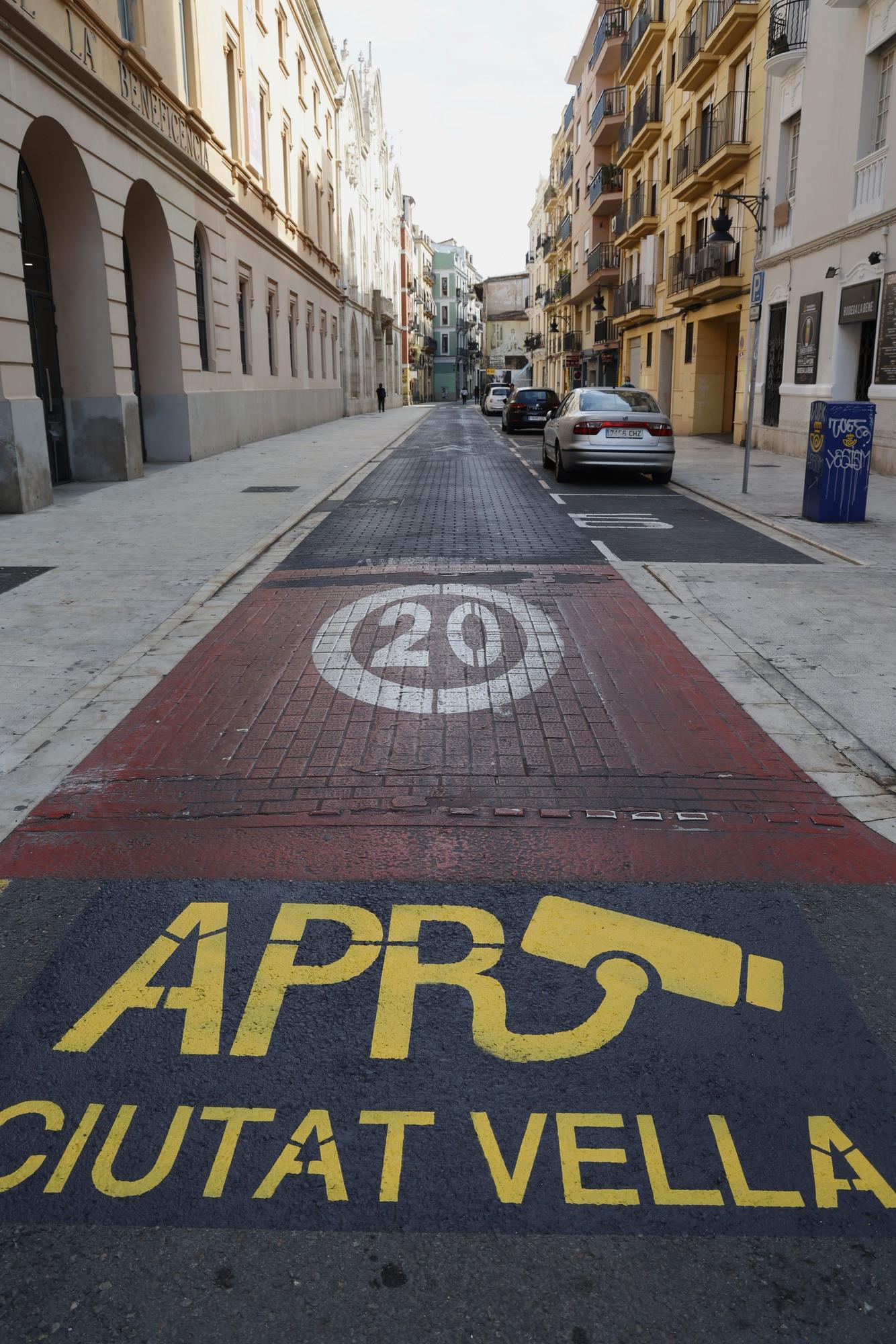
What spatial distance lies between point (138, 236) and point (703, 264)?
15.4 m

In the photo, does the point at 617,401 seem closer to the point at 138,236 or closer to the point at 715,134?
the point at 138,236

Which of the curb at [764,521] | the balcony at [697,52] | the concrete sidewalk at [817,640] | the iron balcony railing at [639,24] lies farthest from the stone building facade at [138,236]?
the iron balcony railing at [639,24]

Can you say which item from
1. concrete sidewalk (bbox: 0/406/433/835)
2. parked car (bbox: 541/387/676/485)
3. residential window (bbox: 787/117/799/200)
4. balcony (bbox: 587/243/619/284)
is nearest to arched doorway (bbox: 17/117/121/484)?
concrete sidewalk (bbox: 0/406/433/835)

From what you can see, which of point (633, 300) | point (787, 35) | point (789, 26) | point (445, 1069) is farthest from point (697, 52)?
point (445, 1069)

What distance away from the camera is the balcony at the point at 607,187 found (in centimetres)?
4372

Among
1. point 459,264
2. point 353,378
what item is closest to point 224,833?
point 353,378

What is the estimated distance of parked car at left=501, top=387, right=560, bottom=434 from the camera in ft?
112

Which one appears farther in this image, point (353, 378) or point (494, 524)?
point (353, 378)

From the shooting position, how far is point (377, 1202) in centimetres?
234

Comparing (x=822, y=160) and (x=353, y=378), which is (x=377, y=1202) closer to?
(x=822, y=160)

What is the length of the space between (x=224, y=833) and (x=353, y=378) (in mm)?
51220

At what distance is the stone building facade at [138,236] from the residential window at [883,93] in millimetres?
12422

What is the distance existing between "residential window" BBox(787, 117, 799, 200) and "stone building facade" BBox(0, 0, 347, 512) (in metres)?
12.3

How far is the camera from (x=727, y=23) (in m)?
24.9
